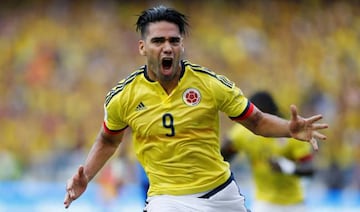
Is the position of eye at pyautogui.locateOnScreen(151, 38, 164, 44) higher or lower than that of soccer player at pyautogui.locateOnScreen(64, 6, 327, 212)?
higher

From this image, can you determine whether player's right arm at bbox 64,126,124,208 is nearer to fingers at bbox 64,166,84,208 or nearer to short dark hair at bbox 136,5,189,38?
fingers at bbox 64,166,84,208

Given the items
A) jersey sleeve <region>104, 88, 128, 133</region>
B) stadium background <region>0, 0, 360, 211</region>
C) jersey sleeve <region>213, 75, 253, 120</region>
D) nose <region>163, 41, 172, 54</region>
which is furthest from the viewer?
stadium background <region>0, 0, 360, 211</region>

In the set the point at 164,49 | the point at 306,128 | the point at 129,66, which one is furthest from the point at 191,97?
the point at 129,66

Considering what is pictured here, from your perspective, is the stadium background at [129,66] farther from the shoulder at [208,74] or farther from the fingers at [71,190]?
the shoulder at [208,74]

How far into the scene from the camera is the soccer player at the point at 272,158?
29.0ft

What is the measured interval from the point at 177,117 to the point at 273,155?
3445 mm

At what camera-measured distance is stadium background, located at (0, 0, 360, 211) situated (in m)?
18.6

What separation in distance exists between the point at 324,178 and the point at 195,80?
12818 mm

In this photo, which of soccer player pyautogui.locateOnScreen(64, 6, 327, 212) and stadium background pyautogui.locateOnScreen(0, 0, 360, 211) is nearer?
soccer player pyautogui.locateOnScreen(64, 6, 327, 212)

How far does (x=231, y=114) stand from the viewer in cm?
573

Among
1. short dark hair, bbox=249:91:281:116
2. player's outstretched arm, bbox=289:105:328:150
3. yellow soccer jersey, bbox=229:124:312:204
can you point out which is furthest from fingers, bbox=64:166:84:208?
short dark hair, bbox=249:91:281:116

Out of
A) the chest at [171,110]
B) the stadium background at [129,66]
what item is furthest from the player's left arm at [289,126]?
the stadium background at [129,66]

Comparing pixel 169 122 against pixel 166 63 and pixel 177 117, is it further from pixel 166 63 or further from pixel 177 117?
pixel 166 63

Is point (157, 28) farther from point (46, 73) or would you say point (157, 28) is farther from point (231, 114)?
point (46, 73)
